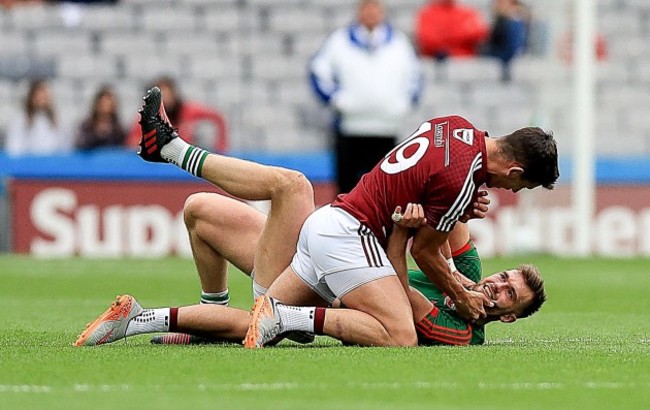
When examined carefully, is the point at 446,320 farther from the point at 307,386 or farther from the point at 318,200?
the point at 318,200

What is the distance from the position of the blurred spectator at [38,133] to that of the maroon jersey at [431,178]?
11.4m

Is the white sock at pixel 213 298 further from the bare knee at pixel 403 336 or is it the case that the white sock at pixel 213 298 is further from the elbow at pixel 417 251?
the elbow at pixel 417 251

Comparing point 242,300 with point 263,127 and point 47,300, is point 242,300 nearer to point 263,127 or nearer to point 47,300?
point 47,300

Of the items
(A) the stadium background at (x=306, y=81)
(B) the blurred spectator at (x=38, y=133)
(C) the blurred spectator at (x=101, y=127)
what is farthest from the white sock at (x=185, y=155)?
(B) the blurred spectator at (x=38, y=133)

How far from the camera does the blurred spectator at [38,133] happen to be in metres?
18.7

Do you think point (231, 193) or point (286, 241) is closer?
point (231, 193)

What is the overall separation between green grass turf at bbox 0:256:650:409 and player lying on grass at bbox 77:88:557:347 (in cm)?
21

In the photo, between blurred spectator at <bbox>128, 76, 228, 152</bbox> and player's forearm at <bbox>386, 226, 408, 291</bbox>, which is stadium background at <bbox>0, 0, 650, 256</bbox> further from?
player's forearm at <bbox>386, 226, 408, 291</bbox>

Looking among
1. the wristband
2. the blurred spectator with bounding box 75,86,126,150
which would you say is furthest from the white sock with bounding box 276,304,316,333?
the blurred spectator with bounding box 75,86,126,150

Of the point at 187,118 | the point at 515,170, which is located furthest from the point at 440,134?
the point at 187,118

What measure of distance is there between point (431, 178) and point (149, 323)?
1.65 metres

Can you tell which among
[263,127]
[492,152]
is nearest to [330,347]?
[492,152]

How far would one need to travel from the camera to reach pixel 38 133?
18906 millimetres

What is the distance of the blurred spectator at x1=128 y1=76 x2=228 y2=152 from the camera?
57.9 feet
